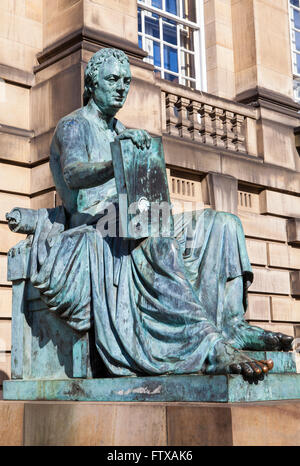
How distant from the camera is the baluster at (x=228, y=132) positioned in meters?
12.6

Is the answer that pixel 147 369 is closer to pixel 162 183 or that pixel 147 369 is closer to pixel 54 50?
pixel 162 183

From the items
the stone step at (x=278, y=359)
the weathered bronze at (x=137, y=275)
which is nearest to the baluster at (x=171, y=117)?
the weathered bronze at (x=137, y=275)

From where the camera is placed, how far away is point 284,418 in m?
3.56

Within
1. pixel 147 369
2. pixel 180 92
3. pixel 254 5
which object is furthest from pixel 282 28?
pixel 147 369

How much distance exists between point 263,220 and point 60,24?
5.09 meters

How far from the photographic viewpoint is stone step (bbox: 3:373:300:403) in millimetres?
3727

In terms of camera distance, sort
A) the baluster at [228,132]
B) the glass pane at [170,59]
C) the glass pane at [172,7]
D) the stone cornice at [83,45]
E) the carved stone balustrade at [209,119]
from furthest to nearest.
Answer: the glass pane at [172,7] → the glass pane at [170,59] → the baluster at [228,132] → the carved stone balustrade at [209,119] → the stone cornice at [83,45]

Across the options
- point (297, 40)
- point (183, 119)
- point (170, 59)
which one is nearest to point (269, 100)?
point (170, 59)

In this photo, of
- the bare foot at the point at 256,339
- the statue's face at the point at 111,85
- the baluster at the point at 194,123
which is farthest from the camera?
the baluster at the point at 194,123

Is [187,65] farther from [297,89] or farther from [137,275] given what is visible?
[137,275]

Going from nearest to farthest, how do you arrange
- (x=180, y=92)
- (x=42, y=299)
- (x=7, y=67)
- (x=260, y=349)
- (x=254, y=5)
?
(x=260, y=349) < (x=42, y=299) < (x=7, y=67) < (x=180, y=92) < (x=254, y=5)

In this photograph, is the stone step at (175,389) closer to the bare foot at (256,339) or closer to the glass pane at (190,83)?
the bare foot at (256,339)

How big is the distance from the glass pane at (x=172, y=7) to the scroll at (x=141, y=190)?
423 inches

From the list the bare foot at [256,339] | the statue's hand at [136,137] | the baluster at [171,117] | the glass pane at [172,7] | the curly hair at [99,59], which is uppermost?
the glass pane at [172,7]
